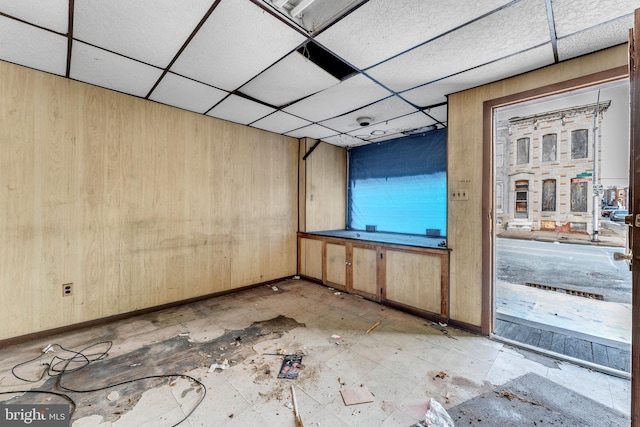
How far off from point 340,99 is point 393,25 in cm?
129

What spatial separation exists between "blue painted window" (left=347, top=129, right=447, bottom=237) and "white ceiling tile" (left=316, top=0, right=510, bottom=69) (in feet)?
8.05

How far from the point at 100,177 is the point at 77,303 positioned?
55.9 inches

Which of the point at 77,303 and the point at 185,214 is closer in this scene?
the point at 77,303

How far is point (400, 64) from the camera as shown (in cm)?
230

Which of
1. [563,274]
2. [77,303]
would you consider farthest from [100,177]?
[563,274]

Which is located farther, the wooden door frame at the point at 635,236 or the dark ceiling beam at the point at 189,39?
the dark ceiling beam at the point at 189,39

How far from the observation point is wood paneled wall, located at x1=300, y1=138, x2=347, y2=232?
4.83 m

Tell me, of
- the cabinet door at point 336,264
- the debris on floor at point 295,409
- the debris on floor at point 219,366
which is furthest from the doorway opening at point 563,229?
the debris on floor at point 219,366

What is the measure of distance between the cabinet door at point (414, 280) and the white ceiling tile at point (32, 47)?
4003 millimetres

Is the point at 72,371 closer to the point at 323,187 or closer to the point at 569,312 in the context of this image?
the point at 323,187

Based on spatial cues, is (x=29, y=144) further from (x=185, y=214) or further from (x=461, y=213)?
(x=461, y=213)

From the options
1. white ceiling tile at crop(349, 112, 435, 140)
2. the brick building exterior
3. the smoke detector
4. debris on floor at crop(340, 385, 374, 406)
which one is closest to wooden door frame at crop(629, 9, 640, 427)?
debris on floor at crop(340, 385, 374, 406)

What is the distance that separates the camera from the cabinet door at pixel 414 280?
3.03 metres

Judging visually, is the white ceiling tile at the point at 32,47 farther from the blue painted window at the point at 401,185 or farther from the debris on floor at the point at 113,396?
the blue painted window at the point at 401,185
